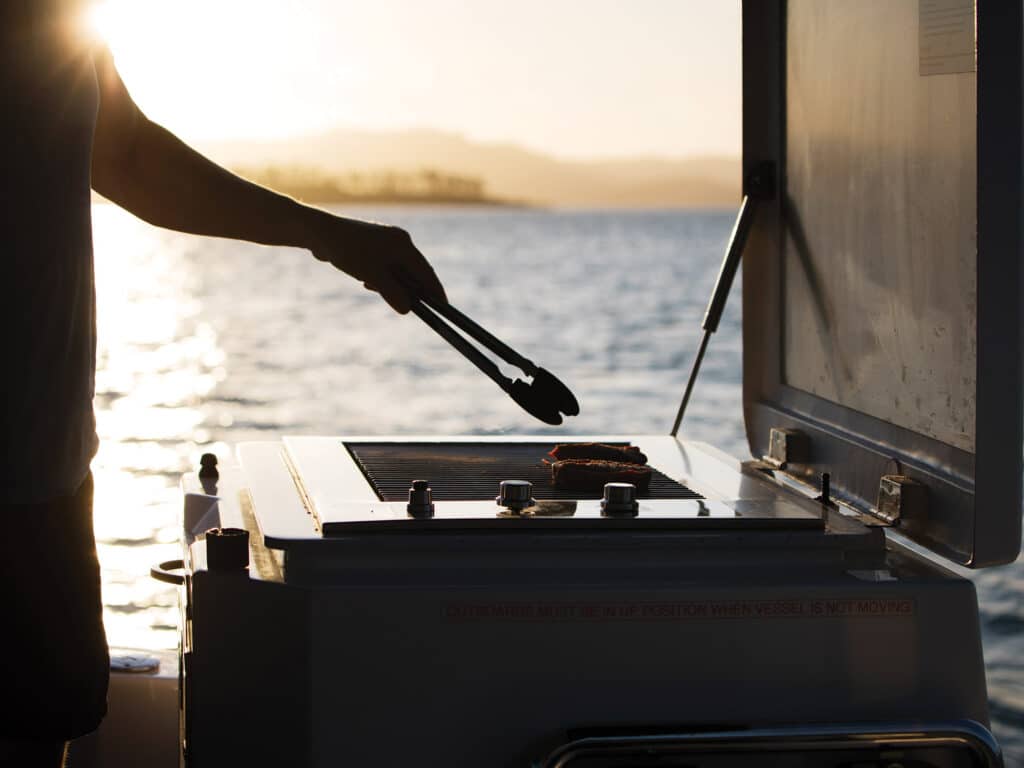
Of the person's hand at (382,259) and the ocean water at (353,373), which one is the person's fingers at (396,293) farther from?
the ocean water at (353,373)

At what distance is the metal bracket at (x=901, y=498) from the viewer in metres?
1.78

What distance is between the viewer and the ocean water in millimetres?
7141

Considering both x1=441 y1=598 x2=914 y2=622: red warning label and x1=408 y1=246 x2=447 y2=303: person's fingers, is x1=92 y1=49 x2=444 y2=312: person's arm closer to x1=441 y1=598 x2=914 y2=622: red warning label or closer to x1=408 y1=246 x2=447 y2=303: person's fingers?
x1=408 y1=246 x2=447 y2=303: person's fingers

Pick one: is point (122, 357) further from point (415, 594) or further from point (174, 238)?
point (174, 238)

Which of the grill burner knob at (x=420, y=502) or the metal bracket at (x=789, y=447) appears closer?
the grill burner knob at (x=420, y=502)

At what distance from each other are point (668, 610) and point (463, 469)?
589mm

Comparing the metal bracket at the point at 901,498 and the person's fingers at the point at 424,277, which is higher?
the person's fingers at the point at 424,277

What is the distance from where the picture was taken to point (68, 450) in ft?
5.24

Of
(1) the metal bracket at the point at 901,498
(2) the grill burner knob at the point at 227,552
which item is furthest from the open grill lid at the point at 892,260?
(2) the grill burner knob at the point at 227,552

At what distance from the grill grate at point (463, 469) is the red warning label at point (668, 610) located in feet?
0.95

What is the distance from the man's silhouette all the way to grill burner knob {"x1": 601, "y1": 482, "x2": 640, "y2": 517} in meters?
0.64

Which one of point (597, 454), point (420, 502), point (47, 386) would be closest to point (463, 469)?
point (597, 454)

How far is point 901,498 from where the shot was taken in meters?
1.80

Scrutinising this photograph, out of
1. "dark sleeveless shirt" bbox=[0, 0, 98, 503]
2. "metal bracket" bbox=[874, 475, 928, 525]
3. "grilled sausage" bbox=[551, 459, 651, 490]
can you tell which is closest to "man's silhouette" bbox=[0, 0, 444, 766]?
"dark sleeveless shirt" bbox=[0, 0, 98, 503]
